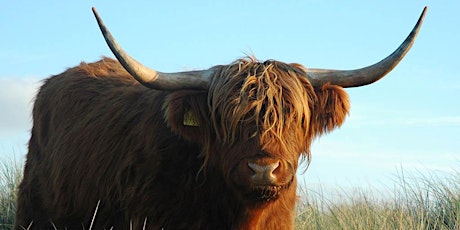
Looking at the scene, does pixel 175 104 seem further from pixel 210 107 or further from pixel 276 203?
pixel 276 203

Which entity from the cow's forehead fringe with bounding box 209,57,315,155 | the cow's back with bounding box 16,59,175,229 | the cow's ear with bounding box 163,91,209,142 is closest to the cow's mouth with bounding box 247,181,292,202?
the cow's forehead fringe with bounding box 209,57,315,155

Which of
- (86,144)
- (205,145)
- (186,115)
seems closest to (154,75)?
(186,115)

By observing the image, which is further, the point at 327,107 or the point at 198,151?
the point at 327,107

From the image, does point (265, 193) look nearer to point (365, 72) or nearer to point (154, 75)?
point (154, 75)

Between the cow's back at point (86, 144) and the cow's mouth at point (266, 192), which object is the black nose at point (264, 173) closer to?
the cow's mouth at point (266, 192)

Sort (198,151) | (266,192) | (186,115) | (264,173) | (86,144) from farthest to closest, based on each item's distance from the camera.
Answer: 1. (86,144)
2. (198,151)
3. (186,115)
4. (266,192)
5. (264,173)

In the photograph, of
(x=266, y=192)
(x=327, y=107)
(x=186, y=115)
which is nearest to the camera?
(x=266, y=192)

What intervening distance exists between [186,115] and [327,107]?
93 cm

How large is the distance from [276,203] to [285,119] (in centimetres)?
65

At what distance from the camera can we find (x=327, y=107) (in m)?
5.12

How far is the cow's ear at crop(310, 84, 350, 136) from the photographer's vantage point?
5.10 m

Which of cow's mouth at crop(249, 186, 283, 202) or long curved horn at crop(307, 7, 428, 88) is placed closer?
cow's mouth at crop(249, 186, 283, 202)

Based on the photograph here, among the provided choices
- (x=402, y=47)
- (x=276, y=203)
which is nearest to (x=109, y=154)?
(x=276, y=203)

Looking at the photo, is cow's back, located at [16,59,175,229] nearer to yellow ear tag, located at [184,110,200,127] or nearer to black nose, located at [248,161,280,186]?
yellow ear tag, located at [184,110,200,127]
